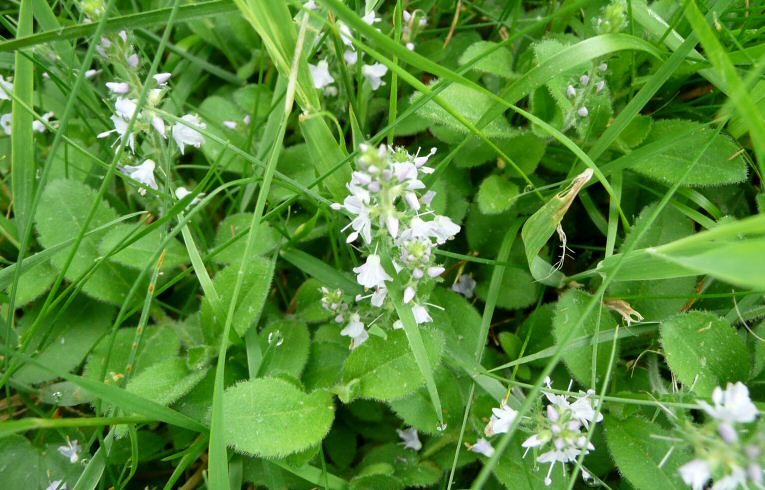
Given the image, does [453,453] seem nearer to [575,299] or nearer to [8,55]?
[575,299]

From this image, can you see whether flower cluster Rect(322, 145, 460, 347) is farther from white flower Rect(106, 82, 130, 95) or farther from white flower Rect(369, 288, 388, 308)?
white flower Rect(106, 82, 130, 95)

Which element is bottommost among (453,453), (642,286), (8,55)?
(453,453)

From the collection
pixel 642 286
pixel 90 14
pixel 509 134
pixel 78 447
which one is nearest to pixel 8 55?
pixel 90 14

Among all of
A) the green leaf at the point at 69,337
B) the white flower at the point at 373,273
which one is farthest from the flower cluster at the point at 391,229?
the green leaf at the point at 69,337

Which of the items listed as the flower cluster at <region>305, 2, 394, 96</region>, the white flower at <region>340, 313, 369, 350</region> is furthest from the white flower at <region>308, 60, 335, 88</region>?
the white flower at <region>340, 313, 369, 350</region>

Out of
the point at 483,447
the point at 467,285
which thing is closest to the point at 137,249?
the point at 467,285
